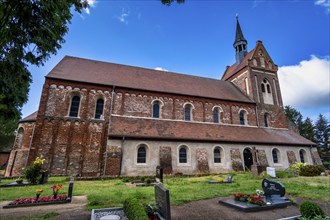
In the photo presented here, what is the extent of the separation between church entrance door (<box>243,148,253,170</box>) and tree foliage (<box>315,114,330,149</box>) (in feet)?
143

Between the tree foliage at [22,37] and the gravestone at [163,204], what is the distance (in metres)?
5.62

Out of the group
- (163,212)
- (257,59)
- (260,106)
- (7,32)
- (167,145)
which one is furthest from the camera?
(257,59)

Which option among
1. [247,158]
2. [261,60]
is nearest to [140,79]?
[247,158]

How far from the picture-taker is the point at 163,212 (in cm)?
479

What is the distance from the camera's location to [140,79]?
21.1 m

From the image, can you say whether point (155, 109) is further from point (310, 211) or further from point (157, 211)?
point (310, 211)

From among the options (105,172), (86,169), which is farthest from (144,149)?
(86,169)

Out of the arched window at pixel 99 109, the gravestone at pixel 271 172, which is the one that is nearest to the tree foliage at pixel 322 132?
the gravestone at pixel 271 172

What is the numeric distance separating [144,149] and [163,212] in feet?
35.0

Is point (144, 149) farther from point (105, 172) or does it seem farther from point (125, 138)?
point (105, 172)

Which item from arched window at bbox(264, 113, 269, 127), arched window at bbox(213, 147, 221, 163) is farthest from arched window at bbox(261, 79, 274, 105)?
arched window at bbox(213, 147, 221, 163)

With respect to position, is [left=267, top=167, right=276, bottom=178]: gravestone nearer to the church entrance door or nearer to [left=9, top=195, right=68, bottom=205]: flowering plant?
the church entrance door

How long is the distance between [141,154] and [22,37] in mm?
11520

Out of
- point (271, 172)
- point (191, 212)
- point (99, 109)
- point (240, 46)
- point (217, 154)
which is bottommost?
point (191, 212)
